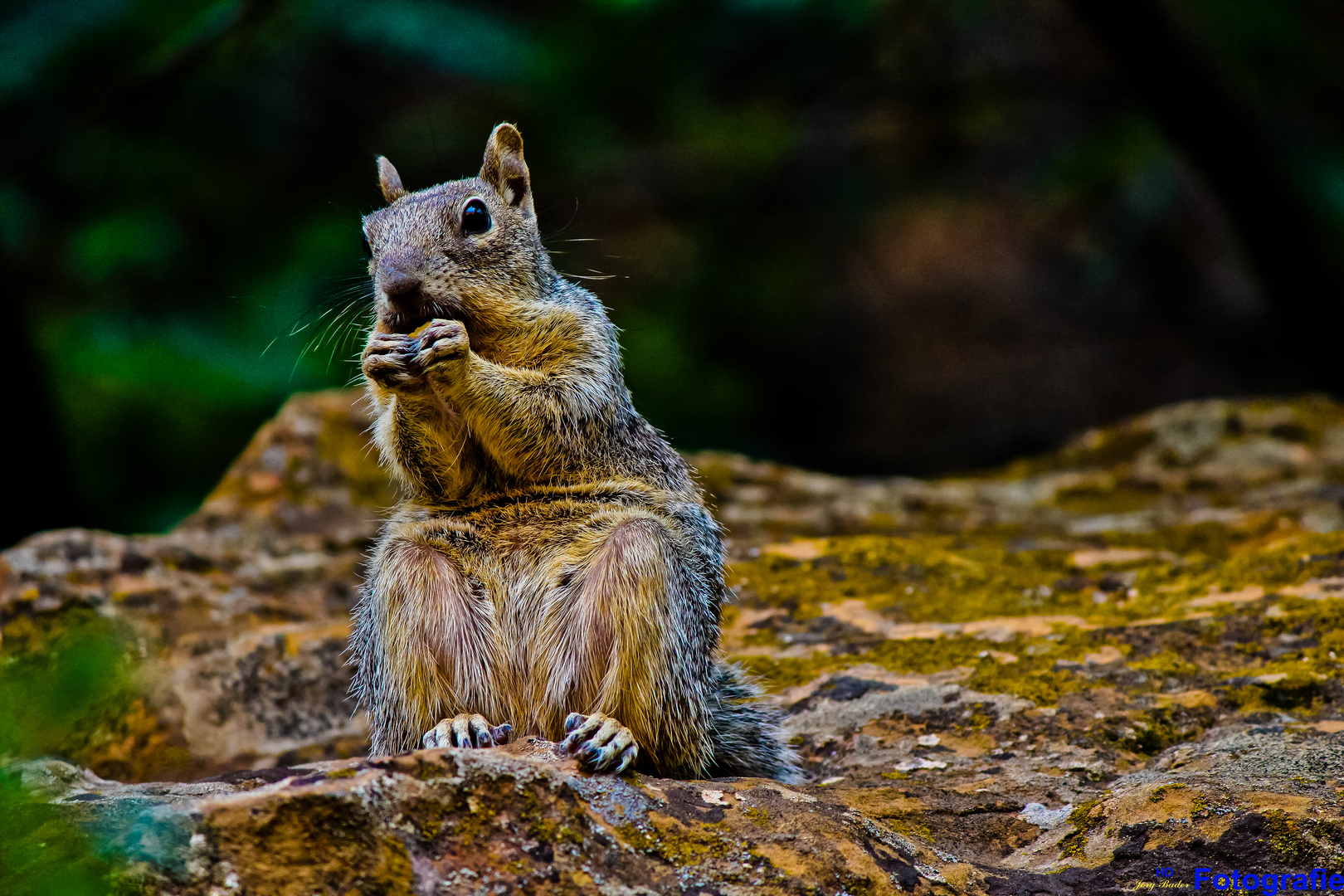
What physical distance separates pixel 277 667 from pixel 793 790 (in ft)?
10.3

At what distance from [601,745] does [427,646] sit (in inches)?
31.2

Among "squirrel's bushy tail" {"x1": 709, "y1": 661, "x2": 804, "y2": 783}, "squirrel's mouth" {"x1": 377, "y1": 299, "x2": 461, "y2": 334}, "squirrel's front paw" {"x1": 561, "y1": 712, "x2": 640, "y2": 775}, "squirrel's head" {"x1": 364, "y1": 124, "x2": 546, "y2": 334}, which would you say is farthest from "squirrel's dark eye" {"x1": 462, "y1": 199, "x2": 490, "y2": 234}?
"squirrel's front paw" {"x1": 561, "y1": 712, "x2": 640, "y2": 775}

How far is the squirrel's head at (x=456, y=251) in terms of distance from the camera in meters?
4.65

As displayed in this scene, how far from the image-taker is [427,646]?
405 cm

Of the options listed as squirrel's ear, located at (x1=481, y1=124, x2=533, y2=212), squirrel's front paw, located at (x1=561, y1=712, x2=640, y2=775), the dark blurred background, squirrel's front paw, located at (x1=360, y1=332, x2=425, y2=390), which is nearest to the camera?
squirrel's front paw, located at (x1=561, y1=712, x2=640, y2=775)

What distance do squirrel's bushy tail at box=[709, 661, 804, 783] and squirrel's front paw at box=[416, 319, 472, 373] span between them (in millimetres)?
1523

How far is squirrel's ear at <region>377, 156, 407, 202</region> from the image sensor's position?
5680mm

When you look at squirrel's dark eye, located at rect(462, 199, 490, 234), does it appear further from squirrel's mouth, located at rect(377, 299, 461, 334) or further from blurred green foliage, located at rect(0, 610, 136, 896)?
blurred green foliage, located at rect(0, 610, 136, 896)

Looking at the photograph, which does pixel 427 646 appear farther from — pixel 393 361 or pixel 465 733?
pixel 393 361

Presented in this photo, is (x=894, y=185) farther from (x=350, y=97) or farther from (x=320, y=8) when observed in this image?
(x=320, y=8)

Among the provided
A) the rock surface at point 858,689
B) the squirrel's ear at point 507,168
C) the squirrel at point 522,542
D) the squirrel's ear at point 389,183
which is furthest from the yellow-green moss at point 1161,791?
the squirrel's ear at point 389,183

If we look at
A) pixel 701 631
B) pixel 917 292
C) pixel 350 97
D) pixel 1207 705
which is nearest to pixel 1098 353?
pixel 917 292

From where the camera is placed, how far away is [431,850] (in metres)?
3.00

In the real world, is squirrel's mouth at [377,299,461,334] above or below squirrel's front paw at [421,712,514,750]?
above
